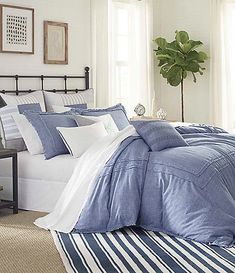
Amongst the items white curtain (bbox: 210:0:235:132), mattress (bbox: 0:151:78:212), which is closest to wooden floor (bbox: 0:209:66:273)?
mattress (bbox: 0:151:78:212)

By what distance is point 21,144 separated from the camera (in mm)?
5457

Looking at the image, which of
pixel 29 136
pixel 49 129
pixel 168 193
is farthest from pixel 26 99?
→ pixel 168 193

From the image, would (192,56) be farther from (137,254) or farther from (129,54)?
(137,254)

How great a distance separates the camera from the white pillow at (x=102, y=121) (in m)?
5.38

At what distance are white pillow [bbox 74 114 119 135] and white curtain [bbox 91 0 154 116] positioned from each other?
4.09ft

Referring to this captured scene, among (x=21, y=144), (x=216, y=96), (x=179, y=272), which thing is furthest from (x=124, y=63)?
(x=179, y=272)

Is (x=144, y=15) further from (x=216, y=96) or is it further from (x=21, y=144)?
(x=21, y=144)

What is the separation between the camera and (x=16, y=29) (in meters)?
5.93

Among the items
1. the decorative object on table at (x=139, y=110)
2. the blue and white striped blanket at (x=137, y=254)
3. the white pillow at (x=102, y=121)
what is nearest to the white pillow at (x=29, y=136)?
the white pillow at (x=102, y=121)

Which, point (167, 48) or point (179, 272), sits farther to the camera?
point (167, 48)

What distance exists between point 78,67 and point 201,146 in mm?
2566

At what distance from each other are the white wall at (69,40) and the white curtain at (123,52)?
0.11 metres

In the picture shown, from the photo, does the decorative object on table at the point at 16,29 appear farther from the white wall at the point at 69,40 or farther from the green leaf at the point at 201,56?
the green leaf at the point at 201,56

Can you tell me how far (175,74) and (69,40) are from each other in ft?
4.98
